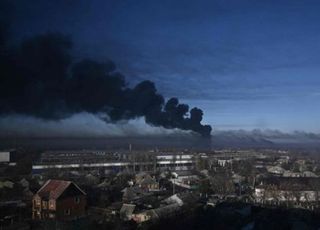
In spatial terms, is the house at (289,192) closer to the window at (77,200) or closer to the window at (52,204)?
the window at (77,200)

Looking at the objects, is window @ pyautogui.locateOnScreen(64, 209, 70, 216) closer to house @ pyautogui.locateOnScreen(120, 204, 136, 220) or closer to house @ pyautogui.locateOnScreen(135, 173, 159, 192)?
house @ pyautogui.locateOnScreen(120, 204, 136, 220)

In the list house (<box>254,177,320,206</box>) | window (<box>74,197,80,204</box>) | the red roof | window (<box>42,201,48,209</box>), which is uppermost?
the red roof

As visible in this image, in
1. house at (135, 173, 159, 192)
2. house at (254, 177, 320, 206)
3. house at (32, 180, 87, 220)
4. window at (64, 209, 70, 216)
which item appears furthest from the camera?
house at (135, 173, 159, 192)

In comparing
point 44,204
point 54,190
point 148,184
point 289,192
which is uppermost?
point 54,190

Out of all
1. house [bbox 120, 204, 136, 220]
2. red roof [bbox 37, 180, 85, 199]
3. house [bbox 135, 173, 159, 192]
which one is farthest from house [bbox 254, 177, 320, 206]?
red roof [bbox 37, 180, 85, 199]

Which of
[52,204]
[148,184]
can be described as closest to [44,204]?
[52,204]

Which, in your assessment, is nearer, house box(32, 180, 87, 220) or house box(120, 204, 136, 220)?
house box(120, 204, 136, 220)

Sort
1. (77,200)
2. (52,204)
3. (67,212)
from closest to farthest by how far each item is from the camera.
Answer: (52,204) → (67,212) → (77,200)

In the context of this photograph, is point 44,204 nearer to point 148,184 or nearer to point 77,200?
point 77,200
